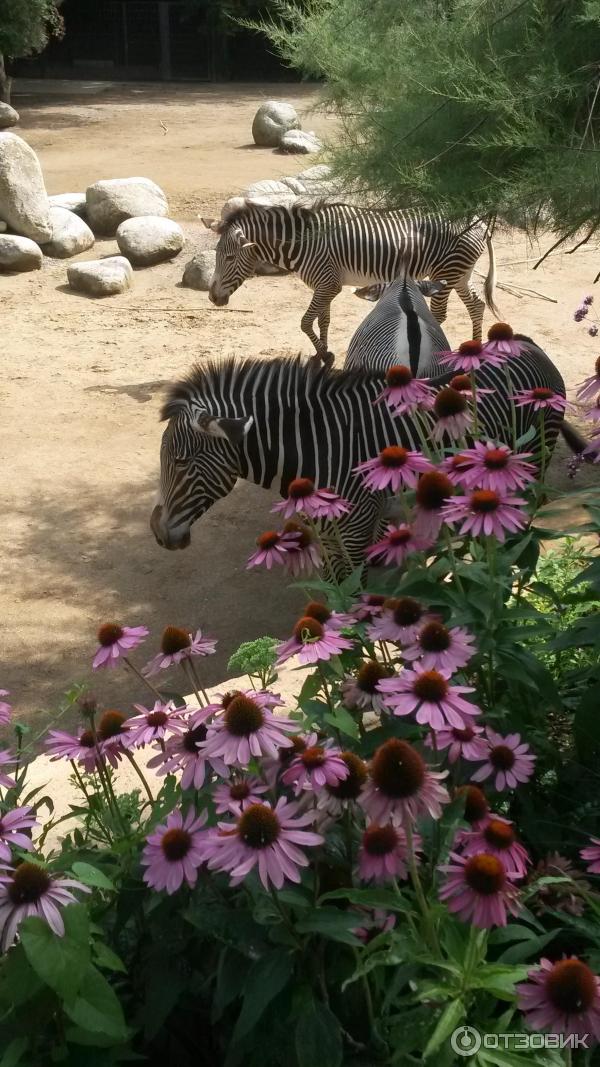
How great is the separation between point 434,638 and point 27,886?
0.75 m

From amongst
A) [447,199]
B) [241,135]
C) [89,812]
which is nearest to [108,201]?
[241,135]

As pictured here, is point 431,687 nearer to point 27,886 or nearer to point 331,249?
point 27,886

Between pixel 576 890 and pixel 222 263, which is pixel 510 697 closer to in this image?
pixel 576 890

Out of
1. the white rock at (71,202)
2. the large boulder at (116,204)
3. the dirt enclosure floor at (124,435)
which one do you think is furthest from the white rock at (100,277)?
the white rock at (71,202)

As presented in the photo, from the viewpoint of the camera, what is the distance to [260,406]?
16.8ft

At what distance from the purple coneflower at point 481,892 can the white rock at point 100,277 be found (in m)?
11.1

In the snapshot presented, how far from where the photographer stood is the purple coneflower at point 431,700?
5.32 ft

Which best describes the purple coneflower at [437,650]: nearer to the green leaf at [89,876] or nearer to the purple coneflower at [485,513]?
the purple coneflower at [485,513]

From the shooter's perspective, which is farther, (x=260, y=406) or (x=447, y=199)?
(x=260, y=406)

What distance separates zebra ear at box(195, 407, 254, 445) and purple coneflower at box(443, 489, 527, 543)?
2.75m

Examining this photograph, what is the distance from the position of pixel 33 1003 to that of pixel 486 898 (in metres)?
0.74

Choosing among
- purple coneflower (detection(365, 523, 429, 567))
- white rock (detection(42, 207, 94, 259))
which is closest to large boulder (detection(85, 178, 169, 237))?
white rock (detection(42, 207, 94, 259))

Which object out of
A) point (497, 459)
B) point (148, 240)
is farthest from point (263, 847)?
point (148, 240)

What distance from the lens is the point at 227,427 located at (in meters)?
4.70
